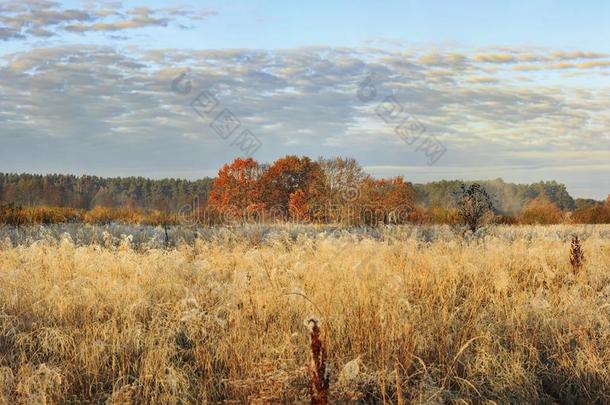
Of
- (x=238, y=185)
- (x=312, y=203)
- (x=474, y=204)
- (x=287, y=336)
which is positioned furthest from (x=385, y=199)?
(x=238, y=185)

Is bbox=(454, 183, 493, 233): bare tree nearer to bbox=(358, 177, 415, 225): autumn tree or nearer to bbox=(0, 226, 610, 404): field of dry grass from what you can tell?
bbox=(358, 177, 415, 225): autumn tree

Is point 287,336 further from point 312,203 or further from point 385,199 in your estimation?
point 312,203

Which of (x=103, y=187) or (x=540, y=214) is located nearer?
(x=540, y=214)

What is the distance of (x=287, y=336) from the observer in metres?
5.12

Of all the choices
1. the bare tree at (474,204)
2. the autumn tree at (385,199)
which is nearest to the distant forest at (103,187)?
the autumn tree at (385,199)

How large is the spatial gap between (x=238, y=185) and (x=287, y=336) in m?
50.2

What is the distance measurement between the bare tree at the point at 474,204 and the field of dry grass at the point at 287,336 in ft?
28.6

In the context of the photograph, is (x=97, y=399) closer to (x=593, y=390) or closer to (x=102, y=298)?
(x=102, y=298)

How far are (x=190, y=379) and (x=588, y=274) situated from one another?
7224 millimetres

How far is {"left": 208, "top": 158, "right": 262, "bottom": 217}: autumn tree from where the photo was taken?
2014 inches

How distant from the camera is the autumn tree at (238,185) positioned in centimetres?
5116

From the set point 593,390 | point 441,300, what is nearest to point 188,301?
point 441,300

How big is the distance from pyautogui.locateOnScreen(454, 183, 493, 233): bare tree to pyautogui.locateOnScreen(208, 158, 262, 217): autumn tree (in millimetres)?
32698

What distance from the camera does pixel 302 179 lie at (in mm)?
50250
